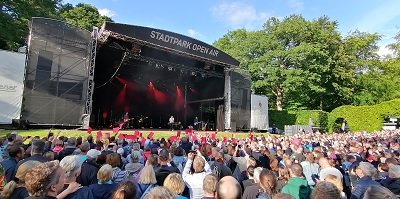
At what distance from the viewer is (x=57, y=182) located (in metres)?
2.05

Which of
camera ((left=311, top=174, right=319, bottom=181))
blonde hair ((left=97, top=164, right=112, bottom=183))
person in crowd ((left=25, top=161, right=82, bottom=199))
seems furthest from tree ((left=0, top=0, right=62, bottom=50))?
camera ((left=311, top=174, right=319, bottom=181))

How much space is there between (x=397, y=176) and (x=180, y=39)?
48.8 feet

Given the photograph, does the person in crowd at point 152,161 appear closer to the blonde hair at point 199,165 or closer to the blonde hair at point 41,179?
the blonde hair at point 199,165

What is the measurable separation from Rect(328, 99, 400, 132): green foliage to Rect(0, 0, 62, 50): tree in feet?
104

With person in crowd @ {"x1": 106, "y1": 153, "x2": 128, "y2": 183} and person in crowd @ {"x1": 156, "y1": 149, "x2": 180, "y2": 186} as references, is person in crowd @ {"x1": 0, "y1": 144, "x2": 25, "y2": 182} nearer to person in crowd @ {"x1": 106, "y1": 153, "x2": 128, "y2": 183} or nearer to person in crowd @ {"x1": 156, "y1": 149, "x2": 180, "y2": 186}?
person in crowd @ {"x1": 106, "y1": 153, "x2": 128, "y2": 183}

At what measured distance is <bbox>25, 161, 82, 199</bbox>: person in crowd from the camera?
1.94m

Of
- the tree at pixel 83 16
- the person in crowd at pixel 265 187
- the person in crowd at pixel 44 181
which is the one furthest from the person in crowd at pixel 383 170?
A: the tree at pixel 83 16

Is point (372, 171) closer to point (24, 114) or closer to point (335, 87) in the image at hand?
point (24, 114)

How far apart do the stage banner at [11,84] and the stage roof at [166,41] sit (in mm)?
4483

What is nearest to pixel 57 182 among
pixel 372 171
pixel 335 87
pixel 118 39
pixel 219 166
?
pixel 219 166

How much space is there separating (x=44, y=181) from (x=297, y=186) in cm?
280

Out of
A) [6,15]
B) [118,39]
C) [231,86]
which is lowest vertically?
[231,86]

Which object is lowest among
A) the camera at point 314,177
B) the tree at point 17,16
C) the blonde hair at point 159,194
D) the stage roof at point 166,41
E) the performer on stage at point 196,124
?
the camera at point 314,177

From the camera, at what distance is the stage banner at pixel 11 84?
13664 millimetres
